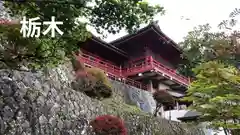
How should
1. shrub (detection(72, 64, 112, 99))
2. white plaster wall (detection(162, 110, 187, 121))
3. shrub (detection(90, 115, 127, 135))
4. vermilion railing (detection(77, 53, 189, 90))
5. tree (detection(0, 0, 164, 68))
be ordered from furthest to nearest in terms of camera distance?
white plaster wall (detection(162, 110, 187, 121))
vermilion railing (detection(77, 53, 189, 90))
shrub (detection(72, 64, 112, 99))
shrub (detection(90, 115, 127, 135))
tree (detection(0, 0, 164, 68))

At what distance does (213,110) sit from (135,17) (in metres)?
6.55

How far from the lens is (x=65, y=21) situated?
6.12 m

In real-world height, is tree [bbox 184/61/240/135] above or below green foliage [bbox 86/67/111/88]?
below

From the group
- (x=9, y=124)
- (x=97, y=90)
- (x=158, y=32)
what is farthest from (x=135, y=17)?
(x=158, y=32)

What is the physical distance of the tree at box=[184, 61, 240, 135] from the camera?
8.98 meters

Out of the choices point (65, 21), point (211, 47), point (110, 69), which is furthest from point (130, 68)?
point (65, 21)

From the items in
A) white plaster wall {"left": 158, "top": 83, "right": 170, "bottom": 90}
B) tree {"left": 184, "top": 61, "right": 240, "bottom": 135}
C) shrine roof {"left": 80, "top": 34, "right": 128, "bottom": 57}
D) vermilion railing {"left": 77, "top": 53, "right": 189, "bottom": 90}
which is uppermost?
shrine roof {"left": 80, "top": 34, "right": 128, "bottom": 57}

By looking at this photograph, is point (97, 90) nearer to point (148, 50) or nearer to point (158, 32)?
point (158, 32)

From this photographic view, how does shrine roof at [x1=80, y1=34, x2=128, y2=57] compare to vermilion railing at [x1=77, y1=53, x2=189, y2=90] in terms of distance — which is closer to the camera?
shrine roof at [x1=80, y1=34, x2=128, y2=57]

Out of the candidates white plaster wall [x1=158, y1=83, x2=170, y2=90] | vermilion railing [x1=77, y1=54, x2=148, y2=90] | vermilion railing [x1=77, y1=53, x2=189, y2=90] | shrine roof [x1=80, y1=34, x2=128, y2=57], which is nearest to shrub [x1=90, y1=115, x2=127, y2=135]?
vermilion railing [x1=77, y1=54, x2=148, y2=90]

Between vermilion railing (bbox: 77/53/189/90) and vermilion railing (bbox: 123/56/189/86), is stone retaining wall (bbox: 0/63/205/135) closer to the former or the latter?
vermilion railing (bbox: 77/53/189/90)

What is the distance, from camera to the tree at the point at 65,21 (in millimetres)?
5789

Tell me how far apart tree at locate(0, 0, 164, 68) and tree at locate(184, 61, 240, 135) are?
368 centimetres

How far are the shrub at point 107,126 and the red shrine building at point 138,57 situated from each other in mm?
10526
